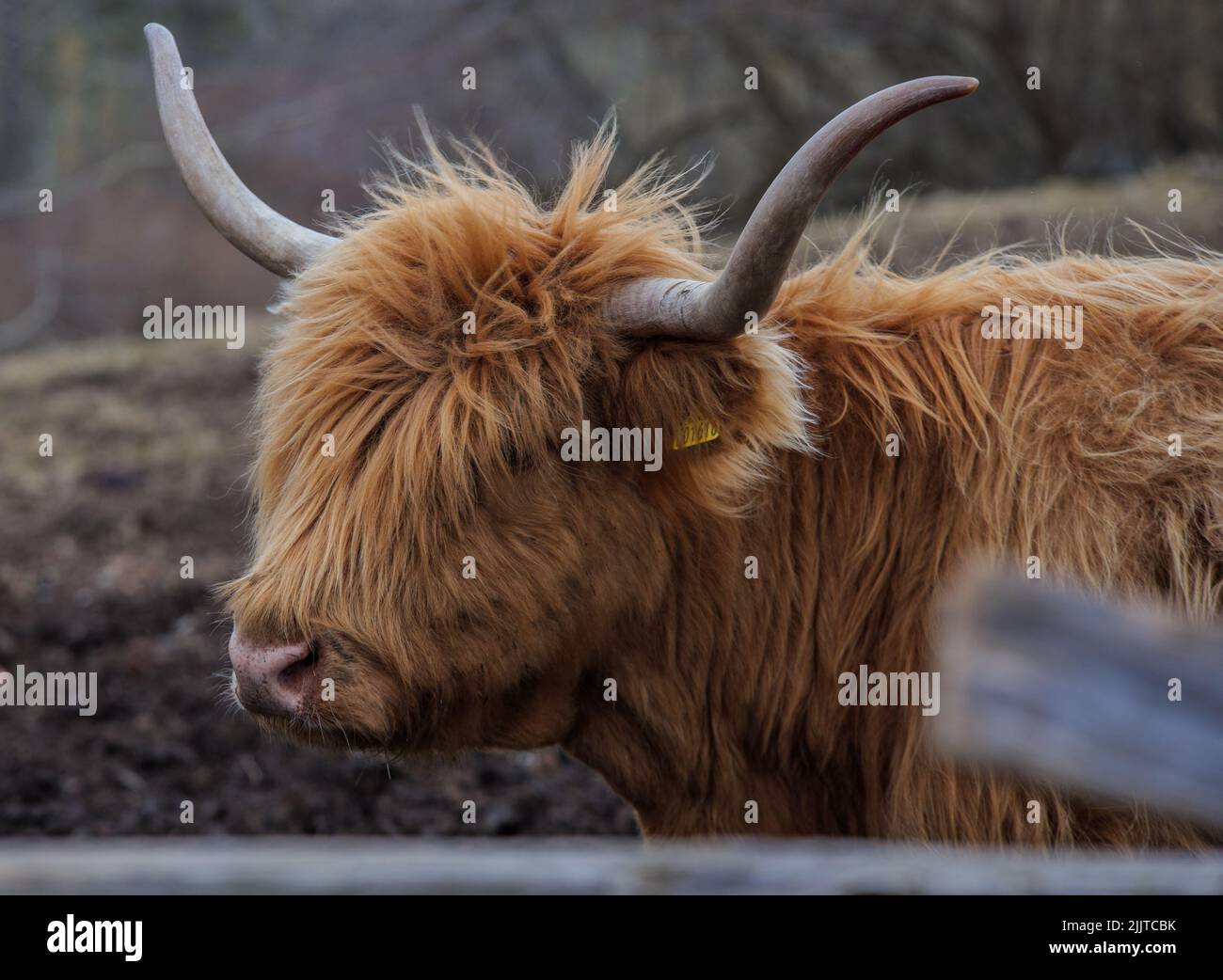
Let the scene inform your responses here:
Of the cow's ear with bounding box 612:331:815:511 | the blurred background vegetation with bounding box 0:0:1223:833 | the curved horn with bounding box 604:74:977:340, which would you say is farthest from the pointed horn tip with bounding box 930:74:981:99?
the blurred background vegetation with bounding box 0:0:1223:833

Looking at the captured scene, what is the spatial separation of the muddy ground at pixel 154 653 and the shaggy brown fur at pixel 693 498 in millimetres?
523

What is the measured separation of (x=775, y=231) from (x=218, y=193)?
1.66 m

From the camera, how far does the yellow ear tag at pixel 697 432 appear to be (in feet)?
9.79

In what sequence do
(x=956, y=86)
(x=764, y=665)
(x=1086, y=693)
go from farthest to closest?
1. (x=764, y=665)
2. (x=956, y=86)
3. (x=1086, y=693)

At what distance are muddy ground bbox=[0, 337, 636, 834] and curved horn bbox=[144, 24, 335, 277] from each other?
28.6 inches

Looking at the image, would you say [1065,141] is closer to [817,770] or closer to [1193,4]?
[1193,4]

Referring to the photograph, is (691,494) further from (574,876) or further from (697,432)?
(574,876)

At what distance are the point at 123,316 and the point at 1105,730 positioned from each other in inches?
547

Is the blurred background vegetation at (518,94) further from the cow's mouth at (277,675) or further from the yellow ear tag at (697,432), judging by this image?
the cow's mouth at (277,675)

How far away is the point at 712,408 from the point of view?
117 inches

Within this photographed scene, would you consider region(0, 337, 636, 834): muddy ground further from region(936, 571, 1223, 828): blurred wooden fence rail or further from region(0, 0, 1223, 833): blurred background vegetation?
region(0, 0, 1223, 833): blurred background vegetation

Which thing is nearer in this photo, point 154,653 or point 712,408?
point 712,408

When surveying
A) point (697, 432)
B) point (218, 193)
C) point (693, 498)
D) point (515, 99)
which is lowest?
point (693, 498)

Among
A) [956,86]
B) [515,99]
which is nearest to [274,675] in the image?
[956,86]
